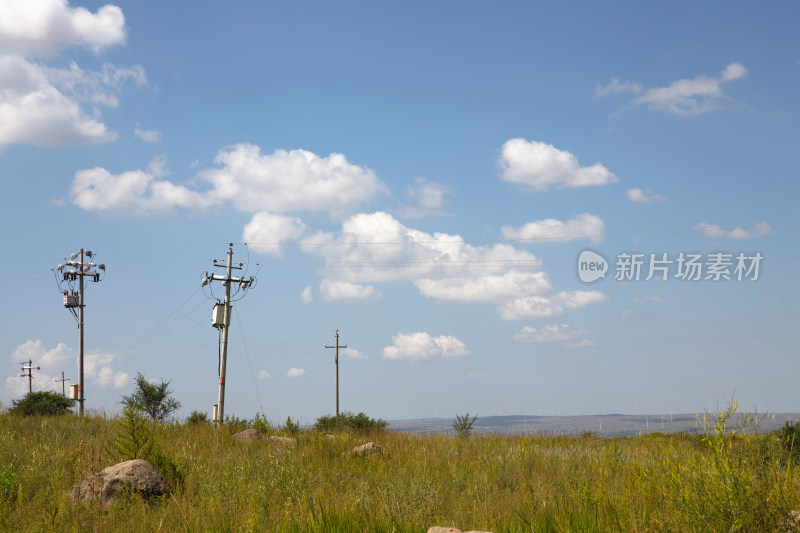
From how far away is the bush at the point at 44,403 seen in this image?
112ft

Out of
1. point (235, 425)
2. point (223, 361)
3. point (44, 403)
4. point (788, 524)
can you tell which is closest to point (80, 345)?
point (44, 403)

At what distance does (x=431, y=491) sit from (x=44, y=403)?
33.6 metres

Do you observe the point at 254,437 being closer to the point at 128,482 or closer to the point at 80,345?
the point at 128,482

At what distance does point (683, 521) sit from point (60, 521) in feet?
25.3

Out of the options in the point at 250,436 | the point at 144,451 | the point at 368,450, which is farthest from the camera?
the point at 250,436

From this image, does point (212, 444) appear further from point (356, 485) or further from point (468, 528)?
point (468, 528)

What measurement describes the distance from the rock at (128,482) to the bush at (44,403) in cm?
2769

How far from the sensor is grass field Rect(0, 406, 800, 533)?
688 cm

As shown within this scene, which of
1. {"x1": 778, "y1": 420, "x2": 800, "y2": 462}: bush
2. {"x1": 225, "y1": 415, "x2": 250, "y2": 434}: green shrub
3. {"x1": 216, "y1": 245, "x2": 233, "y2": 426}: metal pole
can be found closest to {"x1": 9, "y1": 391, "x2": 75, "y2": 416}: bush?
{"x1": 216, "y1": 245, "x2": 233, "y2": 426}: metal pole

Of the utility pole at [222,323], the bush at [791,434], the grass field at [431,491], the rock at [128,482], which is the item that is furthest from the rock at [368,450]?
the utility pole at [222,323]

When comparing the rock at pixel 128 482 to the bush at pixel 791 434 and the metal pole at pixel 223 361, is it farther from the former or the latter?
the metal pole at pixel 223 361

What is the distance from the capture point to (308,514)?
25.0 ft

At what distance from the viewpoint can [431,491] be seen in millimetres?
8547

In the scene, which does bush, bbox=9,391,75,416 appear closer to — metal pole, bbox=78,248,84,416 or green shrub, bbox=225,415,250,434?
metal pole, bbox=78,248,84,416
